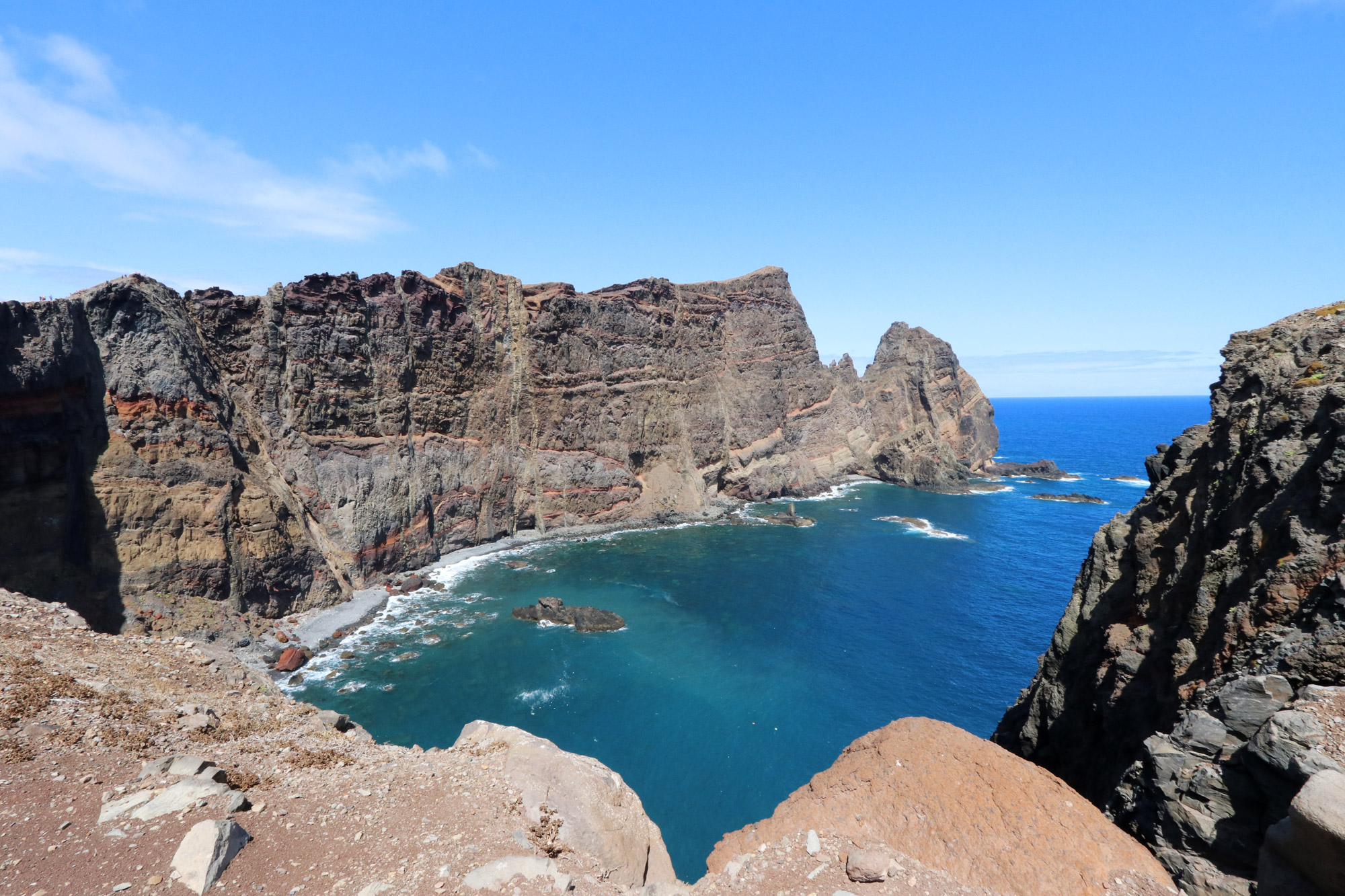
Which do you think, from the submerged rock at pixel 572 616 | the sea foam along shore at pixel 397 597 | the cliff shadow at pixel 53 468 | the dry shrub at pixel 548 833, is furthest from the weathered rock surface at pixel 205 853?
the submerged rock at pixel 572 616

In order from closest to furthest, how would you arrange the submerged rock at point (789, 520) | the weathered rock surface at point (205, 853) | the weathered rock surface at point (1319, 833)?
the weathered rock surface at point (1319, 833) → the weathered rock surface at point (205, 853) → the submerged rock at point (789, 520)

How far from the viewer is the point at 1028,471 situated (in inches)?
4663

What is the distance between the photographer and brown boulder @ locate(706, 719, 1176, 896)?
11.3 m

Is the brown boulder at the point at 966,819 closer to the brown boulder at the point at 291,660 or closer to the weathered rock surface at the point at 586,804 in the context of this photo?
the weathered rock surface at the point at 586,804

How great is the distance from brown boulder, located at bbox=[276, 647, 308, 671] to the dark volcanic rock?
394 feet

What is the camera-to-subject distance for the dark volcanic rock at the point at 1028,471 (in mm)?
115875

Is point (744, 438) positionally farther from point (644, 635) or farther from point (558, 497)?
point (644, 635)

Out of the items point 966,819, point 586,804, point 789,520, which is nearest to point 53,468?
point 586,804

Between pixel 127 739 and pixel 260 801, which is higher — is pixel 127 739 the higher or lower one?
the higher one

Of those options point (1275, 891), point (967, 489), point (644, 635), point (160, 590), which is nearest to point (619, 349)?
point (644, 635)

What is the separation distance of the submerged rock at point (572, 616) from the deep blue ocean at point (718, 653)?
964 mm

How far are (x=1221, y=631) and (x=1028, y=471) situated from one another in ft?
395

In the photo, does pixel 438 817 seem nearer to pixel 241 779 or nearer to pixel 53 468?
pixel 241 779

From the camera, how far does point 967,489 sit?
337 feet
